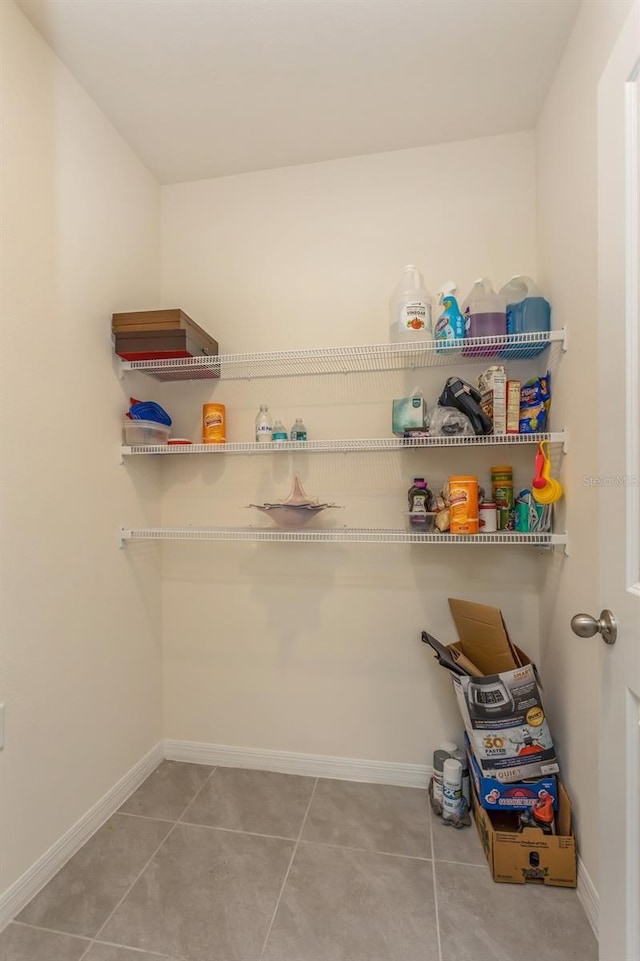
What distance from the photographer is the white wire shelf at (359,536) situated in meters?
1.48

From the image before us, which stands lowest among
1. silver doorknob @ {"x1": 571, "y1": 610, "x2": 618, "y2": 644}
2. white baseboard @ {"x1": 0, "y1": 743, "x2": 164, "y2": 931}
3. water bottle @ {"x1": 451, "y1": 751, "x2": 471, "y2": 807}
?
white baseboard @ {"x1": 0, "y1": 743, "x2": 164, "y2": 931}

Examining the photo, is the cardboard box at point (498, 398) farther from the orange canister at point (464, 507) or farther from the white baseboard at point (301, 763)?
the white baseboard at point (301, 763)

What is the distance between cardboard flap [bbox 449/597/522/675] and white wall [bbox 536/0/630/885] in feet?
0.54

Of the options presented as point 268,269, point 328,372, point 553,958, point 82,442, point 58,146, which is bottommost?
point 553,958

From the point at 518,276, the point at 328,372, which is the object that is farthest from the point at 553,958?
the point at 518,276

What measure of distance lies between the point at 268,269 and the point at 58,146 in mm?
784

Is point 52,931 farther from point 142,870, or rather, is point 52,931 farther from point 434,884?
point 434,884

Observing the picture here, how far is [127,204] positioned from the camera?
5.86 ft

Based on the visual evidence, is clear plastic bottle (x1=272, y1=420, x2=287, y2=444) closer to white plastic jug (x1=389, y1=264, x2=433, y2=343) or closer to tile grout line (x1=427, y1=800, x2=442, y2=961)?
white plastic jug (x1=389, y1=264, x2=433, y2=343)

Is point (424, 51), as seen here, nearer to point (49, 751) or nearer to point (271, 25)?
point (271, 25)

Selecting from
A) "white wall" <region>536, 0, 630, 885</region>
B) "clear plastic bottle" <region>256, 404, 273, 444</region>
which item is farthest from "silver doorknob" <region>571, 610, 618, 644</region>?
"clear plastic bottle" <region>256, 404, 273, 444</region>

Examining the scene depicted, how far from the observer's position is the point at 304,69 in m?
1.50

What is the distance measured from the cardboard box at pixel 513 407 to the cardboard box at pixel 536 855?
111 cm

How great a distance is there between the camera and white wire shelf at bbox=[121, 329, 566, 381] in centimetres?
150
